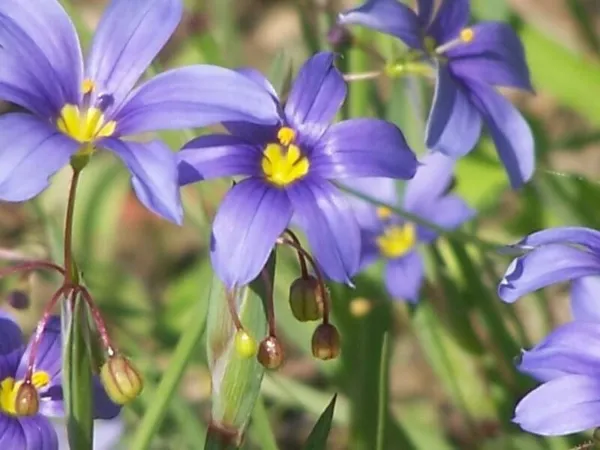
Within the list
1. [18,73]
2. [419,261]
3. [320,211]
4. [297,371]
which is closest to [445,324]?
[419,261]

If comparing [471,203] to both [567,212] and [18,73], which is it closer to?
[567,212]

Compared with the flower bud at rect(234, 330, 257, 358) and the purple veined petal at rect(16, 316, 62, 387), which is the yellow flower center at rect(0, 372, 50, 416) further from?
the flower bud at rect(234, 330, 257, 358)

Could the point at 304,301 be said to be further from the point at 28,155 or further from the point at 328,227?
the point at 28,155

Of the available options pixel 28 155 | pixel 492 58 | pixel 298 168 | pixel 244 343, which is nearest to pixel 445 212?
pixel 492 58

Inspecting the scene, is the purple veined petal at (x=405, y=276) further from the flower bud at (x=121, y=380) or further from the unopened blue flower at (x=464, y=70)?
the flower bud at (x=121, y=380)

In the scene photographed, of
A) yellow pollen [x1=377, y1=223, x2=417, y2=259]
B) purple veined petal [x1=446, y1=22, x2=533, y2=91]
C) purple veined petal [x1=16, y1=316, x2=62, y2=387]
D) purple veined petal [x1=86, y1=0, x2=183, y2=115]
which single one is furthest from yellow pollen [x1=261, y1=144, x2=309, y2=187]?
yellow pollen [x1=377, y1=223, x2=417, y2=259]

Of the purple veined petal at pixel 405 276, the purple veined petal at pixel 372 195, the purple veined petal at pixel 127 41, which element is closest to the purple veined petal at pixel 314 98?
the purple veined petal at pixel 127 41
